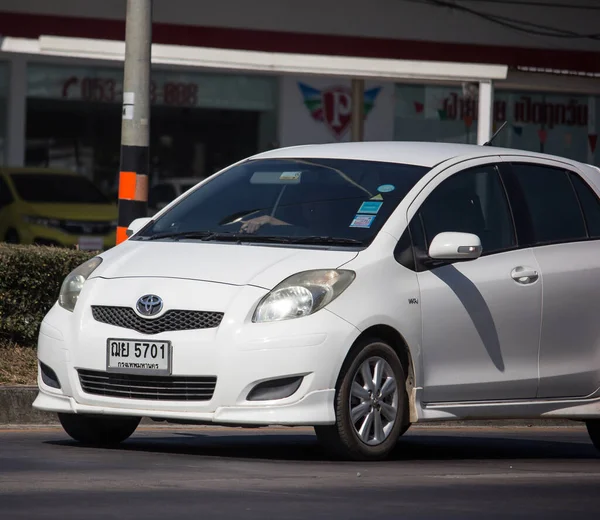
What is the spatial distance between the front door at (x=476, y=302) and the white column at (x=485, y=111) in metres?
10.4

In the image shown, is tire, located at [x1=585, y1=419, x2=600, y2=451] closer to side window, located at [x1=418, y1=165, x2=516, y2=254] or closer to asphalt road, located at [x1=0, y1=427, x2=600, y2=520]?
asphalt road, located at [x1=0, y1=427, x2=600, y2=520]

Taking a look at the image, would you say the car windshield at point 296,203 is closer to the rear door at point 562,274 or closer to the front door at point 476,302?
the front door at point 476,302

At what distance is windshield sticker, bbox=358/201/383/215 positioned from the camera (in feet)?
29.5

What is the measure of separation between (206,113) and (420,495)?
65.3 ft

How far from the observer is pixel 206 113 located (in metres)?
26.7

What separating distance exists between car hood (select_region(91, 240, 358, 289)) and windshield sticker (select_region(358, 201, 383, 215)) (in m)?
0.46

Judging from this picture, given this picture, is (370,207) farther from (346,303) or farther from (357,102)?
(357,102)

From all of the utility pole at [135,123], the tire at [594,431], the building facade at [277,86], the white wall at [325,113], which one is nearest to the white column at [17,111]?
the building facade at [277,86]

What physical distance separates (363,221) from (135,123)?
5.01m

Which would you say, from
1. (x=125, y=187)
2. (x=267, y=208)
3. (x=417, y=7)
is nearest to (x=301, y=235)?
(x=267, y=208)

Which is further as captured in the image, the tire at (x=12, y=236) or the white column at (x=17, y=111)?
the white column at (x=17, y=111)

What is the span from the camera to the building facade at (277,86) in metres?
25.5

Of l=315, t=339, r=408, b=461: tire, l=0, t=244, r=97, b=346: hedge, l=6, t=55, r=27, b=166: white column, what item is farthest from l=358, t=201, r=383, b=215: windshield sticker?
l=6, t=55, r=27, b=166: white column

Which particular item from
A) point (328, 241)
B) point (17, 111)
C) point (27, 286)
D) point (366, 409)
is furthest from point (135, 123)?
point (17, 111)
